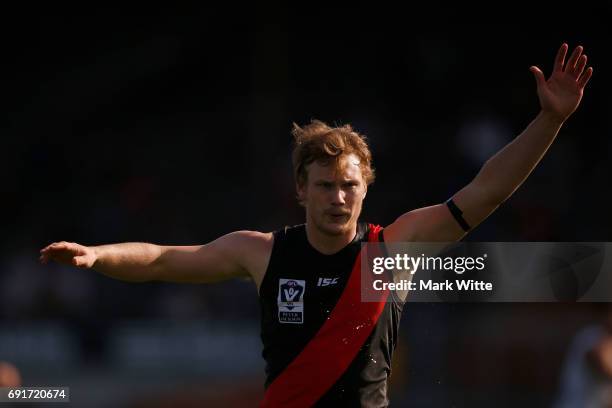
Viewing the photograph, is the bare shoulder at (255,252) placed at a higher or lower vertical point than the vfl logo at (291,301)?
higher

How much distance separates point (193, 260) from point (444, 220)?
58.8 inches

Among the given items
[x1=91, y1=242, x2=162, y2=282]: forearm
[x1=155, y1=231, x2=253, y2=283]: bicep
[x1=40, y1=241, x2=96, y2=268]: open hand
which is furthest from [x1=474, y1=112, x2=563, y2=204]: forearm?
[x1=40, y1=241, x2=96, y2=268]: open hand

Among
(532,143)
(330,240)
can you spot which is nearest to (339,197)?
(330,240)

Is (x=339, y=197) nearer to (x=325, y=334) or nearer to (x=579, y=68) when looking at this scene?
(x=325, y=334)

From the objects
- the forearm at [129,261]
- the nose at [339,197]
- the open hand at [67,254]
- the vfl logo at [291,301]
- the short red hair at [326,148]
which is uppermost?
the short red hair at [326,148]

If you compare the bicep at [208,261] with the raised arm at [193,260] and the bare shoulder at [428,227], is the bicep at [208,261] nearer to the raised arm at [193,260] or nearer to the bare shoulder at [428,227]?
the raised arm at [193,260]

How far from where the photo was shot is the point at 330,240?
601cm

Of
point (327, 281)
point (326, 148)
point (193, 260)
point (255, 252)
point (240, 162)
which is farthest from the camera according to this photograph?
point (240, 162)

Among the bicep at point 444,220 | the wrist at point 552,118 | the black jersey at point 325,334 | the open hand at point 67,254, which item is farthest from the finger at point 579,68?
the open hand at point 67,254

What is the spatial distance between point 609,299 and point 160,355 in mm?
6030

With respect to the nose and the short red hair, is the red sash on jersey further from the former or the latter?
the short red hair

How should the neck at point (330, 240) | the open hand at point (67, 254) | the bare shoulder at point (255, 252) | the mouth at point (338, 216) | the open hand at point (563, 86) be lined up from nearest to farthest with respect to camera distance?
the open hand at point (563, 86) → the open hand at point (67, 254) → the mouth at point (338, 216) → the neck at point (330, 240) → the bare shoulder at point (255, 252)

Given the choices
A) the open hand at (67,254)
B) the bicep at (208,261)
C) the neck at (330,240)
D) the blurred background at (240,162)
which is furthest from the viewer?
the blurred background at (240,162)

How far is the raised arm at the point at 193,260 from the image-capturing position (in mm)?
6125
